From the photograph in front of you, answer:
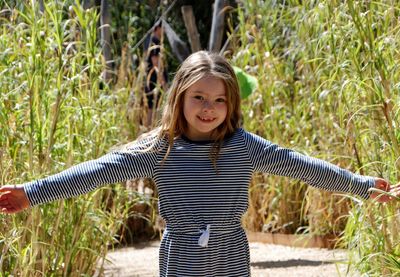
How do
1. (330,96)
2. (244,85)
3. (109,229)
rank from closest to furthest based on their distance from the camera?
(109,229), (330,96), (244,85)

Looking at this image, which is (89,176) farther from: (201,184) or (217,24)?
(217,24)

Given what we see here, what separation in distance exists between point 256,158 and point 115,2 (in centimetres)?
931

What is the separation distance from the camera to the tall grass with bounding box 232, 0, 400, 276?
400 cm

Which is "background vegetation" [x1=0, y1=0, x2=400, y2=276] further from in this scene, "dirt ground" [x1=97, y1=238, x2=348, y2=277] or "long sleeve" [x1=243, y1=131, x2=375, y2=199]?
"dirt ground" [x1=97, y1=238, x2=348, y2=277]

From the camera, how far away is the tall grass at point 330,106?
13.1 ft

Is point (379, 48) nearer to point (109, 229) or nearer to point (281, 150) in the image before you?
point (281, 150)

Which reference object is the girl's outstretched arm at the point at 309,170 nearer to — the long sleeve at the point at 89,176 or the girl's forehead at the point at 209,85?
the girl's forehead at the point at 209,85

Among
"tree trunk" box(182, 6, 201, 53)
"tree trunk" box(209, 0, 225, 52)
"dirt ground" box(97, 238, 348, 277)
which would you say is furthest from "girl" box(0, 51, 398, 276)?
"tree trunk" box(182, 6, 201, 53)

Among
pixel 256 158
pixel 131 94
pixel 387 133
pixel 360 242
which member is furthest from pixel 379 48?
pixel 131 94

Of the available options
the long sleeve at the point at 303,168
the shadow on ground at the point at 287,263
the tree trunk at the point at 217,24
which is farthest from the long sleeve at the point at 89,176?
the tree trunk at the point at 217,24

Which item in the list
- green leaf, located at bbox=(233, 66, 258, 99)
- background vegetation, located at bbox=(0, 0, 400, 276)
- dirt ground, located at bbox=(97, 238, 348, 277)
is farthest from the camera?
green leaf, located at bbox=(233, 66, 258, 99)

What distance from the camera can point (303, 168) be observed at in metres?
3.24

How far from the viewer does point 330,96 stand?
6227 mm

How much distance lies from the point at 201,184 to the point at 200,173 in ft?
0.11
